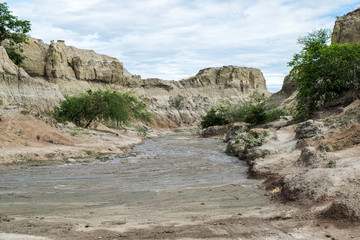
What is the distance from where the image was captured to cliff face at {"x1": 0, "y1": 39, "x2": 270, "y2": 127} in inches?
1212

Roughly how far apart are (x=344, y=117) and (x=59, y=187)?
11.1m

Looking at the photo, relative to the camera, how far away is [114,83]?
60094 millimetres

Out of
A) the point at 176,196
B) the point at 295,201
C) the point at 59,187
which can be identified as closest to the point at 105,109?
the point at 59,187

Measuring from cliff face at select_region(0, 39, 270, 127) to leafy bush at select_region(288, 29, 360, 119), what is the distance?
67.9ft

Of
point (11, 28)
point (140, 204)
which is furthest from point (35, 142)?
point (11, 28)

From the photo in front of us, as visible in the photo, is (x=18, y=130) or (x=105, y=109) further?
(x=105, y=109)

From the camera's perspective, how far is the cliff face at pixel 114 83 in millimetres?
30797

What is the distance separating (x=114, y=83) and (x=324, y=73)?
4500 centimetres

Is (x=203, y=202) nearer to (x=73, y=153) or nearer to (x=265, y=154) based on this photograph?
(x=265, y=154)

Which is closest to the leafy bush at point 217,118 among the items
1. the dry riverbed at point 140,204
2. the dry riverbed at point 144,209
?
the dry riverbed at point 140,204

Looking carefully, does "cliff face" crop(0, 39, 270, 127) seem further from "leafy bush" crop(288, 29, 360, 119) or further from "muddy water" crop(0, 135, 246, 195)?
"leafy bush" crop(288, 29, 360, 119)

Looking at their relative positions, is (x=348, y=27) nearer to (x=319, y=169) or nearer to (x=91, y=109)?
(x=91, y=109)

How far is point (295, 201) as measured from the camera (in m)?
5.92

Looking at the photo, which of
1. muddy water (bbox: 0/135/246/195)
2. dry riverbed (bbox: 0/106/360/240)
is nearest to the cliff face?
muddy water (bbox: 0/135/246/195)
